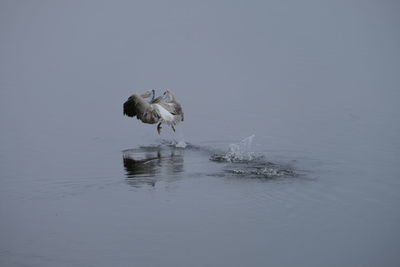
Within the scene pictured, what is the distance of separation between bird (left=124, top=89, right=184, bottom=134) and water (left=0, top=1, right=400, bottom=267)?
45 centimetres

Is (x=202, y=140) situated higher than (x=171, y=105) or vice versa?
(x=171, y=105)

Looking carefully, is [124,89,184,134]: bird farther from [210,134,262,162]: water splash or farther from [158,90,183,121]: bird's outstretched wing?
[210,134,262,162]: water splash

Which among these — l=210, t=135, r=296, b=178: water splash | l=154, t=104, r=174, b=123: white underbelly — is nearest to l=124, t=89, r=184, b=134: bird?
l=154, t=104, r=174, b=123: white underbelly

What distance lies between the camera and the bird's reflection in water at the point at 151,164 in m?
12.2

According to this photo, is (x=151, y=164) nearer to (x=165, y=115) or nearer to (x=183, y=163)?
(x=183, y=163)

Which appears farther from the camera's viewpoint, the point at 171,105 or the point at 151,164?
the point at 171,105

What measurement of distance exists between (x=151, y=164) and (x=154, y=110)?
5.46 ft

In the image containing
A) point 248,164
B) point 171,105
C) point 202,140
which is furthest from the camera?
point 171,105

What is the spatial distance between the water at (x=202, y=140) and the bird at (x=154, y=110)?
1.49 feet

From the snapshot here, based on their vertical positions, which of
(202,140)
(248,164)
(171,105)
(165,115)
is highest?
(171,105)

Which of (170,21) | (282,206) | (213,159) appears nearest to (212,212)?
(282,206)

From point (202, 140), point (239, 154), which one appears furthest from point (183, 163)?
point (202, 140)

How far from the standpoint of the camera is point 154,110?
A: 14414 mm

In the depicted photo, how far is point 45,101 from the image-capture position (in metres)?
17.3
